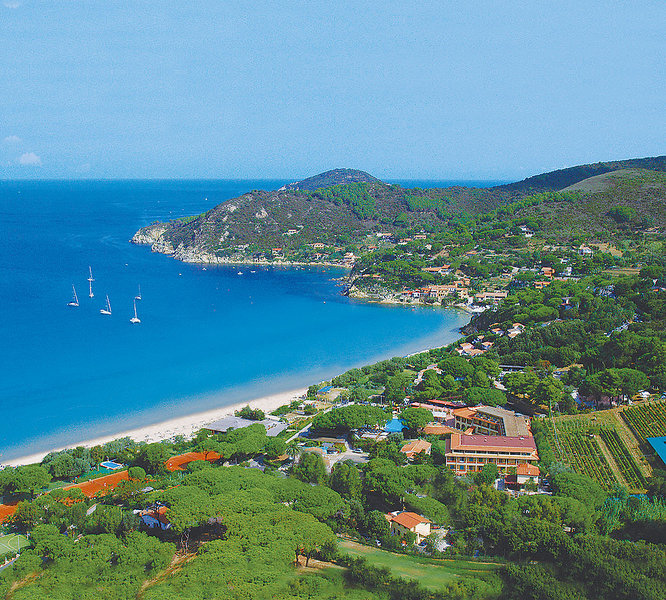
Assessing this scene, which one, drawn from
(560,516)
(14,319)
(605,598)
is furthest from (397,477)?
(14,319)

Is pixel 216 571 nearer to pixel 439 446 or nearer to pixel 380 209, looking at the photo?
pixel 439 446

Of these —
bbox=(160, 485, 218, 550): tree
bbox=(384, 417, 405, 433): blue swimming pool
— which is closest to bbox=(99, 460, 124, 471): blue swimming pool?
bbox=(160, 485, 218, 550): tree

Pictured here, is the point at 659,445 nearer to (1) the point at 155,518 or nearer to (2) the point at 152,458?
(1) the point at 155,518

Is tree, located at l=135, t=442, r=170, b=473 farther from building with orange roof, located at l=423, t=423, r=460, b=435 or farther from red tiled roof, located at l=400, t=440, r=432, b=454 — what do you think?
building with orange roof, located at l=423, t=423, r=460, b=435

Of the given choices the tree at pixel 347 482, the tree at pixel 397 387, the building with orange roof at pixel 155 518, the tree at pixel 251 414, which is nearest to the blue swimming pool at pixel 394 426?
the tree at pixel 397 387

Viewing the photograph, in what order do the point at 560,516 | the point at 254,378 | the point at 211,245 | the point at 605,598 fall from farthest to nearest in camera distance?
the point at 211,245 → the point at 254,378 → the point at 560,516 → the point at 605,598

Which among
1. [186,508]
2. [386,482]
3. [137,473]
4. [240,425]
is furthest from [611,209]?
[186,508]

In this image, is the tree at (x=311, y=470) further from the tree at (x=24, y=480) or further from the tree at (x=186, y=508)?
the tree at (x=24, y=480)
